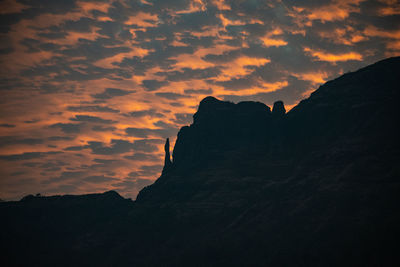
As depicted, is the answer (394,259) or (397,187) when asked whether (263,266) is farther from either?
(397,187)

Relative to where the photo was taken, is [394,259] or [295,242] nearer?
[394,259]

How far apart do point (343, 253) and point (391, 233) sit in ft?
69.2

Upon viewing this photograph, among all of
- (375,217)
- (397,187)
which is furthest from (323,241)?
(397,187)

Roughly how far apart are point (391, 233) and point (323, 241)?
28086 millimetres

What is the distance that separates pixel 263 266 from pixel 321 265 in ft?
88.2

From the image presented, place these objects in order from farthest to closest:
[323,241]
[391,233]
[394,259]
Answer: [323,241]
[391,233]
[394,259]

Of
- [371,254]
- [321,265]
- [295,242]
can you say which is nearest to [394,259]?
[371,254]

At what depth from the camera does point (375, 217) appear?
19150 centimetres

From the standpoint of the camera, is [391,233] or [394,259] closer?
[394,259]

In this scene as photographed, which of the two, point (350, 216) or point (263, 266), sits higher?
point (350, 216)

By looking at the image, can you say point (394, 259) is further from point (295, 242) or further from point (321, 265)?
point (295, 242)

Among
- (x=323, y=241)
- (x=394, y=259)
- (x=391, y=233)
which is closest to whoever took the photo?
(x=394, y=259)

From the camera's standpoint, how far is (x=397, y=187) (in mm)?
199875

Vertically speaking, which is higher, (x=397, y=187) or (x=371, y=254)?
(x=397, y=187)
